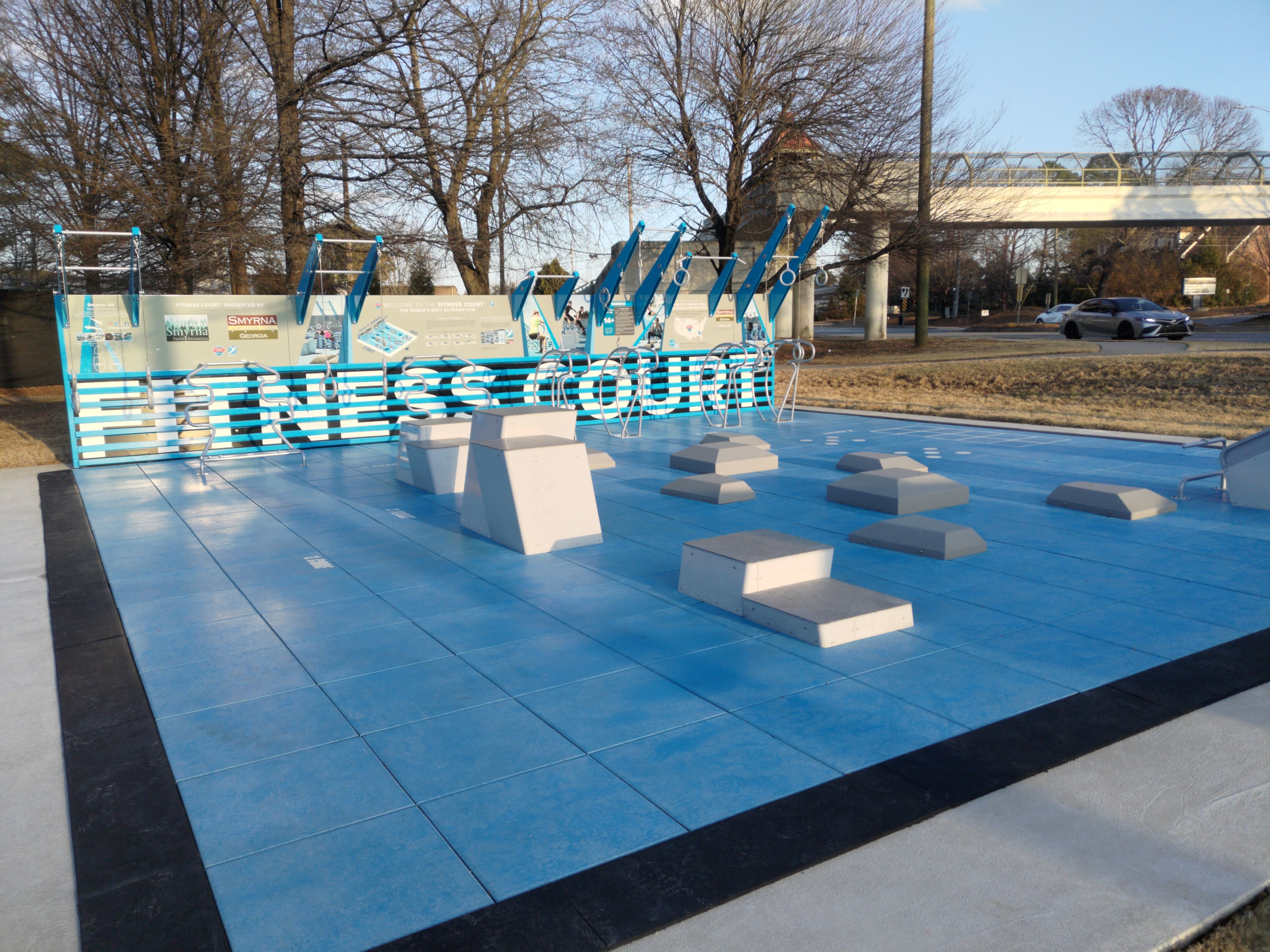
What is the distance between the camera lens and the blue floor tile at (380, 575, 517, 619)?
15.5 ft

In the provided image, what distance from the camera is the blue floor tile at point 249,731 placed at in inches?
121

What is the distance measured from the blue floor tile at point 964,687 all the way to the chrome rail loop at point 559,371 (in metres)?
8.31

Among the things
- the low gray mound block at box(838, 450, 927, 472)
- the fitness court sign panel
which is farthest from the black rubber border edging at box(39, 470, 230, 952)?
the fitness court sign panel

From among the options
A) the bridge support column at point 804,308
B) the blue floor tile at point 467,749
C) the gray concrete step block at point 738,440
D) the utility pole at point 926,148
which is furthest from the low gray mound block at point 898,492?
the bridge support column at point 804,308

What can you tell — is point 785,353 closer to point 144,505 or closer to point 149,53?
point 149,53

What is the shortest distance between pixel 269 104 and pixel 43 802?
15415 millimetres

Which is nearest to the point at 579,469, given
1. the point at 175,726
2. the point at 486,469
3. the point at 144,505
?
the point at 486,469

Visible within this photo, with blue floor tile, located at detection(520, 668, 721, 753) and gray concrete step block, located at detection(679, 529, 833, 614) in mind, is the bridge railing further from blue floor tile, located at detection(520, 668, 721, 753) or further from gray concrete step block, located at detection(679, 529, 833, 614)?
blue floor tile, located at detection(520, 668, 721, 753)

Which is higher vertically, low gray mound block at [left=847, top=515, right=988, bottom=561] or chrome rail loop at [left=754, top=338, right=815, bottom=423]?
chrome rail loop at [left=754, top=338, right=815, bottom=423]

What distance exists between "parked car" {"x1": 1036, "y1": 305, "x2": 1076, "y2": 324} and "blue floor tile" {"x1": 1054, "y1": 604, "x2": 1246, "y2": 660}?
138ft

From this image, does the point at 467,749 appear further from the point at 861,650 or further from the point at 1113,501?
the point at 1113,501

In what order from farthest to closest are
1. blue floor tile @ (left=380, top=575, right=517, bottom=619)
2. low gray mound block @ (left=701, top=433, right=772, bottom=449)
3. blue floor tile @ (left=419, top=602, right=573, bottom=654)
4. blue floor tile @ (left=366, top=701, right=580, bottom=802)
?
low gray mound block @ (left=701, top=433, right=772, bottom=449), blue floor tile @ (left=380, top=575, right=517, bottom=619), blue floor tile @ (left=419, top=602, right=573, bottom=654), blue floor tile @ (left=366, top=701, right=580, bottom=802)

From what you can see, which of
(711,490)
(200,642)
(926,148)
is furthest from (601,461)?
(926,148)

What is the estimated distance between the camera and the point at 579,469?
6.04m
